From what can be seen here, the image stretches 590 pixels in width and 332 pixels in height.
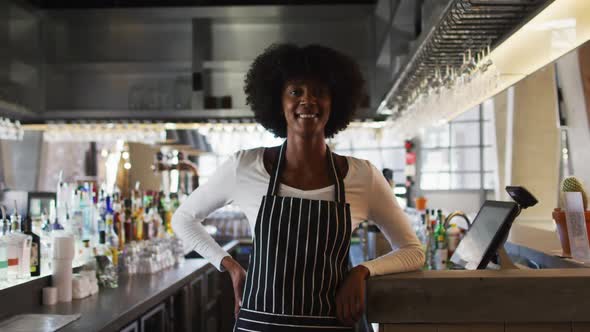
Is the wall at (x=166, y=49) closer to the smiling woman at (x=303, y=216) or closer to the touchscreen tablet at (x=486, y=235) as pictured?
the touchscreen tablet at (x=486, y=235)

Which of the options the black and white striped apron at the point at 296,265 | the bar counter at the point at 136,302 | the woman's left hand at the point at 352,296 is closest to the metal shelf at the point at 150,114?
the bar counter at the point at 136,302

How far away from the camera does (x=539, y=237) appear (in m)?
2.91

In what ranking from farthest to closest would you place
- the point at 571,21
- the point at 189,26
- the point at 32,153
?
the point at 32,153 < the point at 189,26 < the point at 571,21

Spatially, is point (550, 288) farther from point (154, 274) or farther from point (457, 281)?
point (154, 274)

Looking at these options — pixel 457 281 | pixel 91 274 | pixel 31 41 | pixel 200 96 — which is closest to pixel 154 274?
pixel 91 274

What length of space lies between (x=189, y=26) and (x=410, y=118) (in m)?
3.11

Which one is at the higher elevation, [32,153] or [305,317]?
[32,153]

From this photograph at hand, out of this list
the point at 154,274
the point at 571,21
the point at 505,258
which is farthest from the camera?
the point at 154,274

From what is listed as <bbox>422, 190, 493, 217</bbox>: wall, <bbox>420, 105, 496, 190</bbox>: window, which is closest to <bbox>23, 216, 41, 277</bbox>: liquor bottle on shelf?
<bbox>422, 190, 493, 217</bbox>: wall

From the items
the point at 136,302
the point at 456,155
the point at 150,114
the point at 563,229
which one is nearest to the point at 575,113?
the point at 563,229

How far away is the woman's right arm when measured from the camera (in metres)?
1.72

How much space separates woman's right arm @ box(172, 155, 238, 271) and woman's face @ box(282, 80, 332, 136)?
22 cm

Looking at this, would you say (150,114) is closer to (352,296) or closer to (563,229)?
(563,229)

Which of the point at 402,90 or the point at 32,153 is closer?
the point at 402,90
